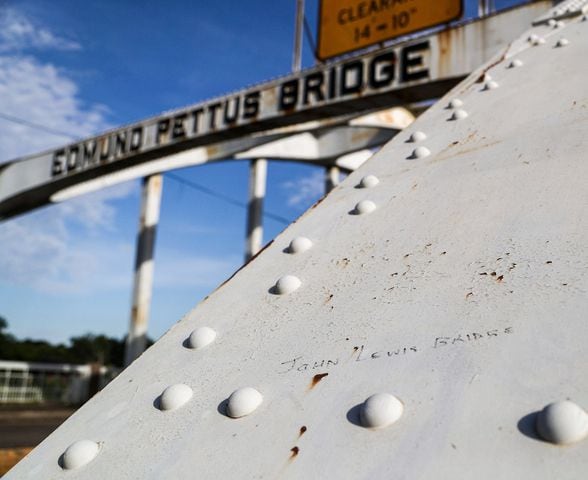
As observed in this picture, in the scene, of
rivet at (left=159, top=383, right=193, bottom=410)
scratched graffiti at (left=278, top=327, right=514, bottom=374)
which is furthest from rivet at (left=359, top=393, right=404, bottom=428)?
rivet at (left=159, top=383, right=193, bottom=410)

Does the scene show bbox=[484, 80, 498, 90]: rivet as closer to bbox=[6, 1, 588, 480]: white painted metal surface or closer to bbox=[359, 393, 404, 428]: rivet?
bbox=[6, 1, 588, 480]: white painted metal surface

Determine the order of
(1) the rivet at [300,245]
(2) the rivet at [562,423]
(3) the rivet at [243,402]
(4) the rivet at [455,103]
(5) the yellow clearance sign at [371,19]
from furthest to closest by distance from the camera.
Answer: (5) the yellow clearance sign at [371,19] → (4) the rivet at [455,103] → (1) the rivet at [300,245] → (3) the rivet at [243,402] → (2) the rivet at [562,423]

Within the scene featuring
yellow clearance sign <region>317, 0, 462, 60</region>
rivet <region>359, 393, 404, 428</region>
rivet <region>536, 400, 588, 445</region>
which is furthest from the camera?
yellow clearance sign <region>317, 0, 462, 60</region>

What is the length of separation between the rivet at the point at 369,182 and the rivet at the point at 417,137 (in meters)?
0.27

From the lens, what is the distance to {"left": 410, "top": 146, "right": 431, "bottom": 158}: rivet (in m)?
1.50

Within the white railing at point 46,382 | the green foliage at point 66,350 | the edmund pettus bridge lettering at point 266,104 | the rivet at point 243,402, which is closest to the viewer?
the rivet at point 243,402

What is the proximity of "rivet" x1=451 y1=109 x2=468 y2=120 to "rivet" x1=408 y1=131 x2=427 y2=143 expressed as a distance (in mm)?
132

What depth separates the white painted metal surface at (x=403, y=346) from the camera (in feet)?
2.11

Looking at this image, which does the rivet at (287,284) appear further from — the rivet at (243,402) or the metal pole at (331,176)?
the metal pole at (331,176)

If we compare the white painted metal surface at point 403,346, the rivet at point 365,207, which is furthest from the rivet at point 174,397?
the rivet at point 365,207

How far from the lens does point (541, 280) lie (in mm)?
829

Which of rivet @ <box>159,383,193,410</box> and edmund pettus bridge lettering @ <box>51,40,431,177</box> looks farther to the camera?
edmund pettus bridge lettering @ <box>51,40,431,177</box>

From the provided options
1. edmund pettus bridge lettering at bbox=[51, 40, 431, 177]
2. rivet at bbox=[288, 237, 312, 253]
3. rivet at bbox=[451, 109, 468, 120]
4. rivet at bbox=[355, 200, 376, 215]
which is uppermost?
edmund pettus bridge lettering at bbox=[51, 40, 431, 177]

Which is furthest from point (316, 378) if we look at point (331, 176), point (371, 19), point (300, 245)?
point (331, 176)
